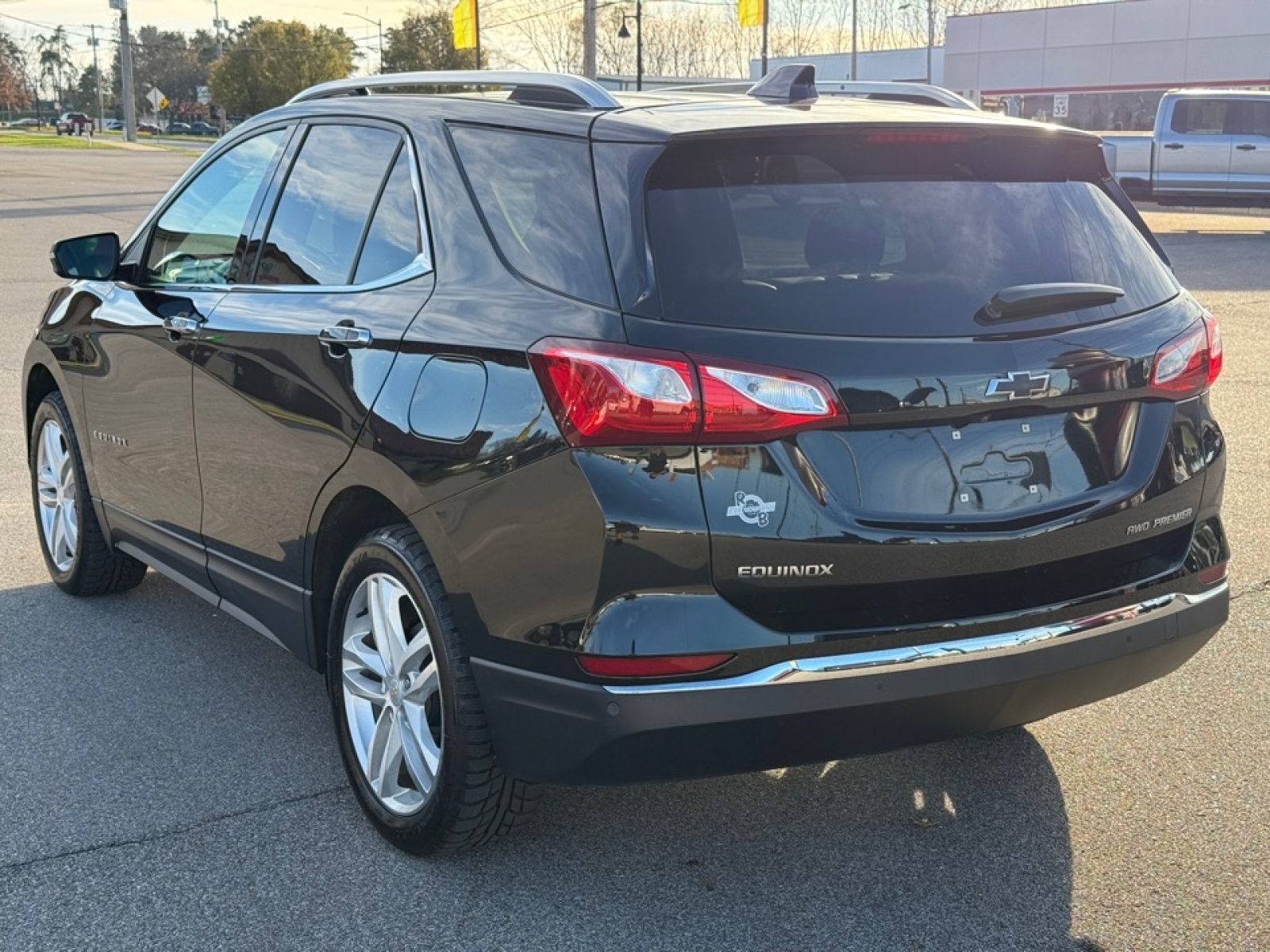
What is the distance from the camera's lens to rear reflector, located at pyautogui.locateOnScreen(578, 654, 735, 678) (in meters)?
2.84

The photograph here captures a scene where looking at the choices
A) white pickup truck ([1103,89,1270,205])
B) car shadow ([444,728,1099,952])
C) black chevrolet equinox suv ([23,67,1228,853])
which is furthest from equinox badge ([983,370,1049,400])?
white pickup truck ([1103,89,1270,205])

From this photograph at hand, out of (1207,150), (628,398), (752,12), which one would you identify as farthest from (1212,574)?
(752,12)

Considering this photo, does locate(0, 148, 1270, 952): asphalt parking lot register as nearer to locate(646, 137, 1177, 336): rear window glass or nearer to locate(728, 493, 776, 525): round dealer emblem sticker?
locate(728, 493, 776, 525): round dealer emblem sticker

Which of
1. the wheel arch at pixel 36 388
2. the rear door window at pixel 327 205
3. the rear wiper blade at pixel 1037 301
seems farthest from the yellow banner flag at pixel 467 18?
the rear wiper blade at pixel 1037 301

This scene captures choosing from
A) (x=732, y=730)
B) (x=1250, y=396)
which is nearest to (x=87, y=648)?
(x=732, y=730)

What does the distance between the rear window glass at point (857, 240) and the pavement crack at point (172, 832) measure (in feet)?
5.96

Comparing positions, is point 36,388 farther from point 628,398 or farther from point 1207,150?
point 1207,150

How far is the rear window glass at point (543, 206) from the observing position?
3012 mm

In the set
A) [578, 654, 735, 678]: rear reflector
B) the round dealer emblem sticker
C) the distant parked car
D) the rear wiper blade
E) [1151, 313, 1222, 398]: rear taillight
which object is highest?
the rear wiper blade

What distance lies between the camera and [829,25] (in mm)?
119500

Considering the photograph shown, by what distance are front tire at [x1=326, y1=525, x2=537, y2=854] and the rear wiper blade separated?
1359 millimetres

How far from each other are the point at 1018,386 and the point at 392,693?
167cm

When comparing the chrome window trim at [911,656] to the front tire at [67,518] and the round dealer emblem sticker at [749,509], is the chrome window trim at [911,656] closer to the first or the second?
the round dealer emblem sticker at [749,509]

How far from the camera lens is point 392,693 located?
11.7 ft
